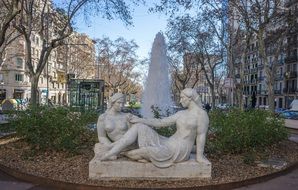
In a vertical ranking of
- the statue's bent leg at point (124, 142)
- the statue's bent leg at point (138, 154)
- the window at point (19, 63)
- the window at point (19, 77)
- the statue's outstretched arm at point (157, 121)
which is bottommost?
the statue's bent leg at point (138, 154)

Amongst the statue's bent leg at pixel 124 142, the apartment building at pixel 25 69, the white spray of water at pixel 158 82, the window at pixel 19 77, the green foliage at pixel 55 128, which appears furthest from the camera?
the window at pixel 19 77

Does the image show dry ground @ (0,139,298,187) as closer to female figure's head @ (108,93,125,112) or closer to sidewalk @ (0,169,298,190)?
sidewalk @ (0,169,298,190)

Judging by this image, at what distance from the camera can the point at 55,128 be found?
9859 mm

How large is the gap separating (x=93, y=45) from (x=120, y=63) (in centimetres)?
491

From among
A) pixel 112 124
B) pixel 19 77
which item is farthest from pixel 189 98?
pixel 19 77

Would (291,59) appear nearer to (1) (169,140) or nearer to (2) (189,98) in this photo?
(2) (189,98)

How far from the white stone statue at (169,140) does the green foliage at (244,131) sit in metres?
2.53

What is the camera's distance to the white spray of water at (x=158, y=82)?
19.7m

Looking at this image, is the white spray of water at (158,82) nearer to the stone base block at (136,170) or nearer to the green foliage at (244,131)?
the green foliage at (244,131)

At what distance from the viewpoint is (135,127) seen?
6.96 meters

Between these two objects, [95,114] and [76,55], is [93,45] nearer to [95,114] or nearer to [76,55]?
[76,55]

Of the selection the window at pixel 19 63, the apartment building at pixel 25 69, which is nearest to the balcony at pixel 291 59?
the apartment building at pixel 25 69

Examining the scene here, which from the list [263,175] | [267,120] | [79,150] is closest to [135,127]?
[263,175]

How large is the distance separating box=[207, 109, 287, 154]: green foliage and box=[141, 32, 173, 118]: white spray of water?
7.80 meters
